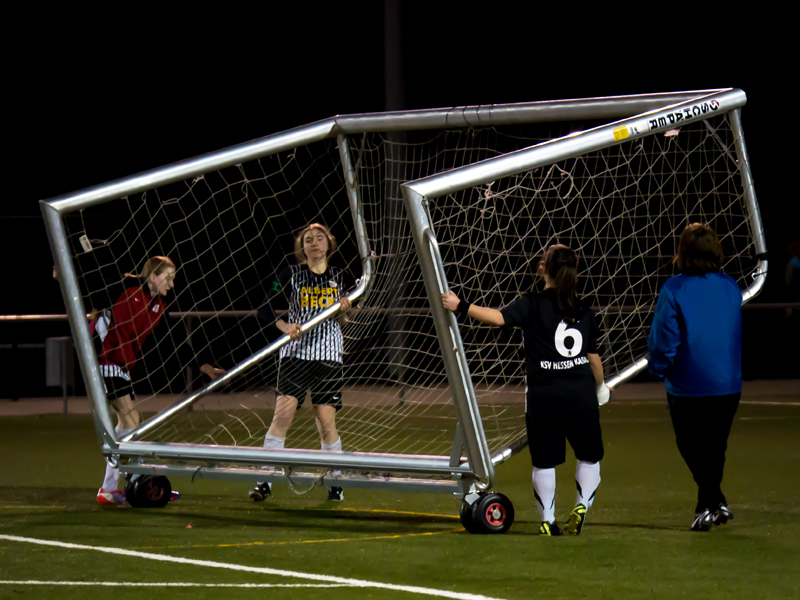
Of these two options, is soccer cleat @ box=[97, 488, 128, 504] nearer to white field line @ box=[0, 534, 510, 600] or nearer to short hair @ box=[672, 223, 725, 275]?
white field line @ box=[0, 534, 510, 600]

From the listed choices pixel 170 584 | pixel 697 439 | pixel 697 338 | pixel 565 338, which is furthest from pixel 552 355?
pixel 170 584

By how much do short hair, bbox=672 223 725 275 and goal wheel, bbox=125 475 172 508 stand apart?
3309 millimetres

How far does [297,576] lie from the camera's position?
5.52 meters

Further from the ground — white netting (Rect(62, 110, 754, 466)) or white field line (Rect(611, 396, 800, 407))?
white netting (Rect(62, 110, 754, 466))

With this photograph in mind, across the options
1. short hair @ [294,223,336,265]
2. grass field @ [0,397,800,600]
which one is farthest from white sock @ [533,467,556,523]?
short hair @ [294,223,336,265]

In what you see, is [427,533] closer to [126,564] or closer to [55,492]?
[126,564]

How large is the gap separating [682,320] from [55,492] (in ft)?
14.0

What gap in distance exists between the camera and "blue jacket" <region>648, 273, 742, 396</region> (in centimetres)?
654

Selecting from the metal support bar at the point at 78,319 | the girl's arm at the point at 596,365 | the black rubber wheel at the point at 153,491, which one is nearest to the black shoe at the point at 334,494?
the black rubber wheel at the point at 153,491

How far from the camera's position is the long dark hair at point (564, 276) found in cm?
639

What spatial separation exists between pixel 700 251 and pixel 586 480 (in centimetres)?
130

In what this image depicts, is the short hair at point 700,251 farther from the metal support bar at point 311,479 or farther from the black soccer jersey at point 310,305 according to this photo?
the black soccer jersey at point 310,305

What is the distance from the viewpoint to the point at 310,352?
8.00 m

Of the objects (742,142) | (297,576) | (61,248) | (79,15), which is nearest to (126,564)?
(297,576)
